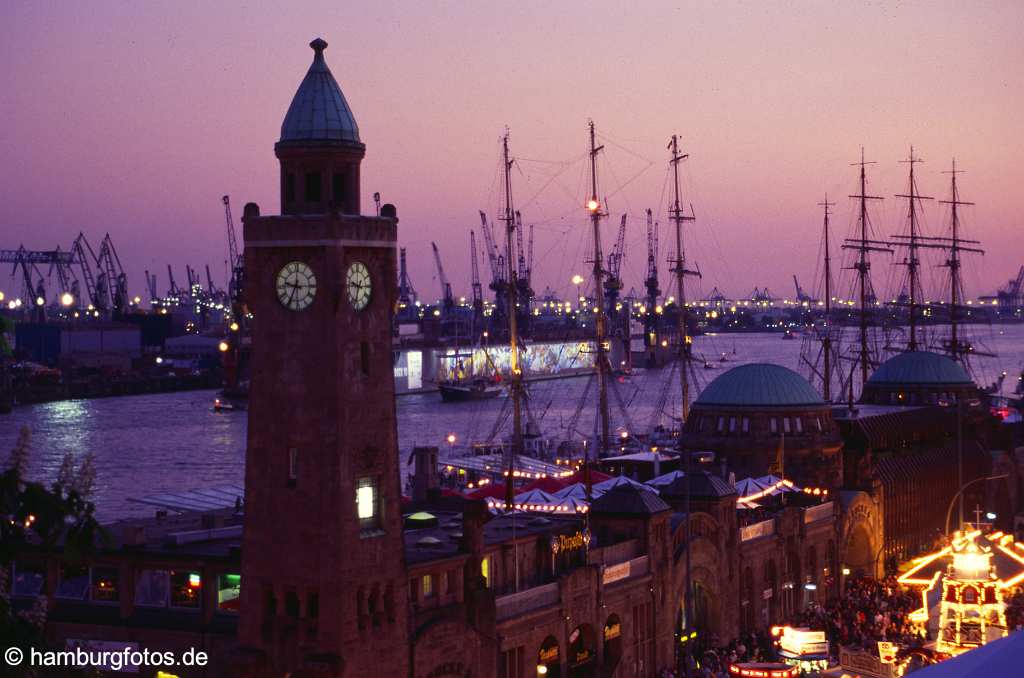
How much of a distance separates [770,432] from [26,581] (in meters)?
36.5

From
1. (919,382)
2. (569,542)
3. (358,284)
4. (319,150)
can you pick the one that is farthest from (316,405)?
(919,382)

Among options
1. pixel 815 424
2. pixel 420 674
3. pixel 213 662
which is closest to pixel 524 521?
pixel 420 674

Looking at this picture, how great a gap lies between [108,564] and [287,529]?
20.5ft

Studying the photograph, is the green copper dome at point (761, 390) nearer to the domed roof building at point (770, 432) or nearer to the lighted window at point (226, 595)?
the domed roof building at point (770, 432)

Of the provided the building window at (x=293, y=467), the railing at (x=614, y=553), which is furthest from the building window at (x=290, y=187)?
the railing at (x=614, y=553)

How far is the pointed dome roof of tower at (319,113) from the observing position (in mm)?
32219

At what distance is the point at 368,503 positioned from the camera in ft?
108

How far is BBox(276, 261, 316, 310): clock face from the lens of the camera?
3200cm

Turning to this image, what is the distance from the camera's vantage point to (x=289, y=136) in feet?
106

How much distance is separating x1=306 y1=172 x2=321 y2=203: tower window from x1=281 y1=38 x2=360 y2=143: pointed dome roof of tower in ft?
2.43

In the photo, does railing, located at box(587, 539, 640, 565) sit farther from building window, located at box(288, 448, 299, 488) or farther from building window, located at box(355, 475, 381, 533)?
building window, located at box(288, 448, 299, 488)

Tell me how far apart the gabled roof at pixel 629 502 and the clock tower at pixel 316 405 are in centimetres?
1336

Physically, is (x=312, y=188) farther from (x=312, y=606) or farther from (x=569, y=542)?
(x=569, y=542)

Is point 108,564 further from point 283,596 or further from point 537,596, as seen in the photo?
point 537,596
